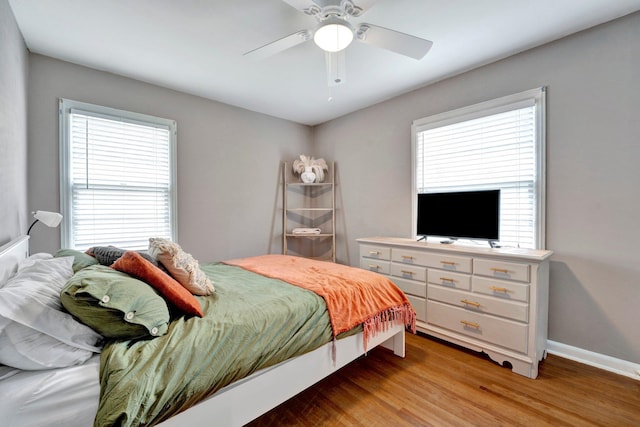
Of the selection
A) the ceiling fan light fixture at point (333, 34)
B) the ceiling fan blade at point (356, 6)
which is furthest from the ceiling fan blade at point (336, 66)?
the ceiling fan blade at point (356, 6)

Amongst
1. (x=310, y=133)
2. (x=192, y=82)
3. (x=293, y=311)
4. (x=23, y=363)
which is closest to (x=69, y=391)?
(x=23, y=363)

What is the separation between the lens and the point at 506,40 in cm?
225

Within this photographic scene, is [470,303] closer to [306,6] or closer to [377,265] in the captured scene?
[377,265]

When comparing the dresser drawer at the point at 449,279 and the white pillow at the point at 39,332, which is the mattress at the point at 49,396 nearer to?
the white pillow at the point at 39,332

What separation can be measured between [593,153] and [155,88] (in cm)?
409

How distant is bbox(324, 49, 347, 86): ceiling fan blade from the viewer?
6.88 ft

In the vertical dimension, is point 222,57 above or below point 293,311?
above

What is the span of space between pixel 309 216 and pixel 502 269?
286cm

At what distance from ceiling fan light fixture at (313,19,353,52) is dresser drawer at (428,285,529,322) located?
2108 mm

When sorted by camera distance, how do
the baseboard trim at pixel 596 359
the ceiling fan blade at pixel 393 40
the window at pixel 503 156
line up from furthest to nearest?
1. the window at pixel 503 156
2. the baseboard trim at pixel 596 359
3. the ceiling fan blade at pixel 393 40

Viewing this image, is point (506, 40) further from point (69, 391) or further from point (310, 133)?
point (69, 391)

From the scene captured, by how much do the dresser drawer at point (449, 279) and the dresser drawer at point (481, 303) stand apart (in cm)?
4

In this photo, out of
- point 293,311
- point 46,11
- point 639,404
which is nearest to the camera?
point 293,311

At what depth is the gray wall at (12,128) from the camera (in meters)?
1.62
